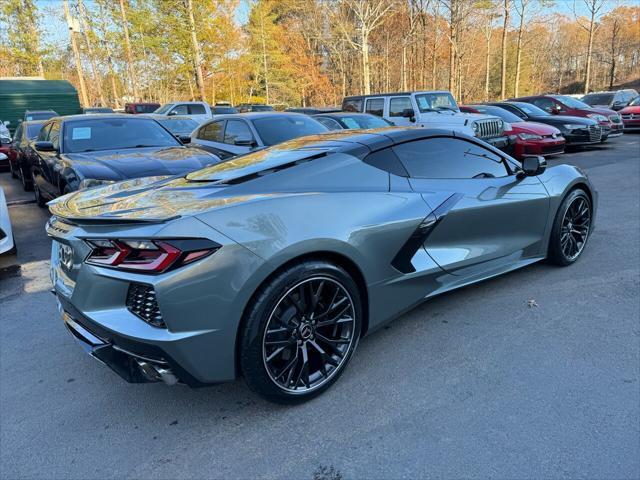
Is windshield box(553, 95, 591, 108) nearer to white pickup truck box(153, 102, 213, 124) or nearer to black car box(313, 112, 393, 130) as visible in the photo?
black car box(313, 112, 393, 130)

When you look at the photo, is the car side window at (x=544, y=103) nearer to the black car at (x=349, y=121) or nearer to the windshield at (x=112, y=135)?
the black car at (x=349, y=121)

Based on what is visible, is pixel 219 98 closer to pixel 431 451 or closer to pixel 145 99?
pixel 145 99

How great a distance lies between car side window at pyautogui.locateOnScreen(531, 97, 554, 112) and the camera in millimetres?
15997

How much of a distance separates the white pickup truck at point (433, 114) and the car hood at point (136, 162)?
660cm

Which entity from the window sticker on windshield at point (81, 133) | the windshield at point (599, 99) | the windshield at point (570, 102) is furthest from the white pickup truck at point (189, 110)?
the windshield at point (599, 99)

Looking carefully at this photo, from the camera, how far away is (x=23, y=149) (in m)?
9.47

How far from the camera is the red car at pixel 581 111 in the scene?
14.5 meters

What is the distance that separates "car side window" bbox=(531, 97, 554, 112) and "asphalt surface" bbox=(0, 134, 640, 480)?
14284 mm

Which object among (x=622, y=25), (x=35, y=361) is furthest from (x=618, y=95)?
(x=622, y=25)

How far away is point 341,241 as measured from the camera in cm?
257

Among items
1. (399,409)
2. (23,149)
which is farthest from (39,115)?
(399,409)

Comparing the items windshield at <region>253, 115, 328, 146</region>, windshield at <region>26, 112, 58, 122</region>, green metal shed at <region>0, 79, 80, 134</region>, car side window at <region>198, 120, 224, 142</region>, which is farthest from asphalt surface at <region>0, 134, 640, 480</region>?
green metal shed at <region>0, 79, 80, 134</region>

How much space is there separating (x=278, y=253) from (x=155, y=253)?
584 mm

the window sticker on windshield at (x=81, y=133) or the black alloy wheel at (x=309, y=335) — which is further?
the window sticker on windshield at (x=81, y=133)
